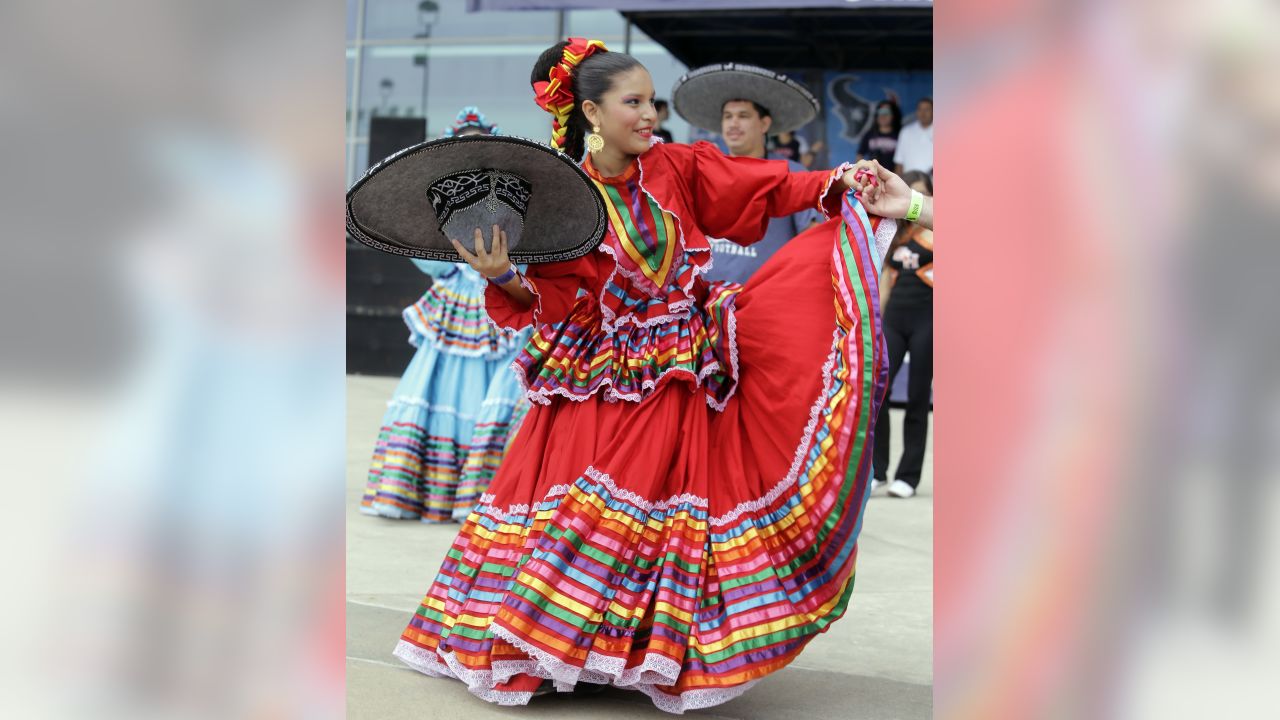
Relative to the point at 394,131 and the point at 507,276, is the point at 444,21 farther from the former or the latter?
the point at 507,276

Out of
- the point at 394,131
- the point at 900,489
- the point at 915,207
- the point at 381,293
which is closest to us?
the point at 915,207

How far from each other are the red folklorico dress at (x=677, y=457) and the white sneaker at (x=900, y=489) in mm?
4163

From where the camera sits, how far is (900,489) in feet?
23.2

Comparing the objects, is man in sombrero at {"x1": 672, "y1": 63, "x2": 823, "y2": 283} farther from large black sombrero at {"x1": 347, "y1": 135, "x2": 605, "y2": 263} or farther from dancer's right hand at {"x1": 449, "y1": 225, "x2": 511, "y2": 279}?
dancer's right hand at {"x1": 449, "y1": 225, "x2": 511, "y2": 279}

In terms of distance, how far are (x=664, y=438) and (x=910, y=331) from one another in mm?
4571

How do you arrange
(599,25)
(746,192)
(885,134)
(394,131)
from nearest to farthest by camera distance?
(746,192), (885,134), (394,131), (599,25)

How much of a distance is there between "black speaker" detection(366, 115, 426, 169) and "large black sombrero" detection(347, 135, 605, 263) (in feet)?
32.1

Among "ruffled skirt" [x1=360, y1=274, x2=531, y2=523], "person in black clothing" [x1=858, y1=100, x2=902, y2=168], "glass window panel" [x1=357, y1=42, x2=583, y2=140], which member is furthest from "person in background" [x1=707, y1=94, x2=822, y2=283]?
"glass window panel" [x1=357, y1=42, x2=583, y2=140]

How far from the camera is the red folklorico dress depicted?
9.29ft

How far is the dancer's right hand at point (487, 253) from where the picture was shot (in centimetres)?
291

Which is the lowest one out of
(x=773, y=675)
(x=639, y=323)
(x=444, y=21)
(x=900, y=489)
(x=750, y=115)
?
(x=773, y=675)

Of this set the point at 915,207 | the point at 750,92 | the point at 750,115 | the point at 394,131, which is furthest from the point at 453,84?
the point at 915,207
